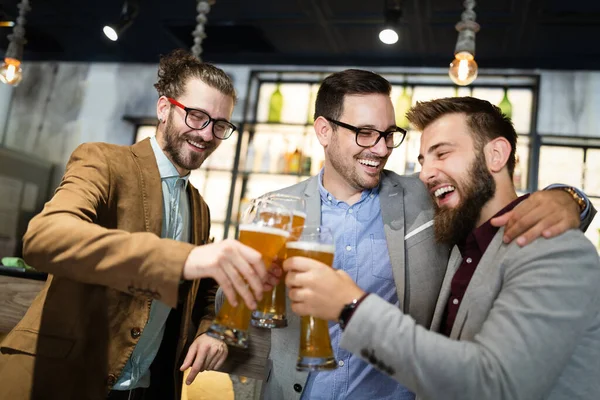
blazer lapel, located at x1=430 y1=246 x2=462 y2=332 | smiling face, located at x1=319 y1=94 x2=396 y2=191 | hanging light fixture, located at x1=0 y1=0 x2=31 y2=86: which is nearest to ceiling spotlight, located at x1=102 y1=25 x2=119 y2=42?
hanging light fixture, located at x1=0 y1=0 x2=31 y2=86

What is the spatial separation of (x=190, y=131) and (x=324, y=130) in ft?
2.15

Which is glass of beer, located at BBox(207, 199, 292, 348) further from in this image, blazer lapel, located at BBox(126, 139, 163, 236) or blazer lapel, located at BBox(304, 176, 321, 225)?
blazer lapel, located at BBox(304, 176, 321, 225)

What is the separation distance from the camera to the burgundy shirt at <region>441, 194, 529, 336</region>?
4.73 feet

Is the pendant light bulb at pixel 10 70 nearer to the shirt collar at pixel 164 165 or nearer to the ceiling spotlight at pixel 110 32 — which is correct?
the ceiling spotlight at pixel 110 32

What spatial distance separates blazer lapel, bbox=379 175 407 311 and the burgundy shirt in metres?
0.25

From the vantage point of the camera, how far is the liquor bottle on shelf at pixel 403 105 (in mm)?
4305

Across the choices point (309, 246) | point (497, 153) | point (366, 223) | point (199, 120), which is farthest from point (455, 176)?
point (199, 120)

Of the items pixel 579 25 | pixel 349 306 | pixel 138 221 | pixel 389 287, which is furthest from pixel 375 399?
pixel 579 25

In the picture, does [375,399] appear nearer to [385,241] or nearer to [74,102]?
[385,241]

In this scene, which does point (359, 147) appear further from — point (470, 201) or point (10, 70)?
point (10, 70)

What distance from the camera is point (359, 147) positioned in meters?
2.06

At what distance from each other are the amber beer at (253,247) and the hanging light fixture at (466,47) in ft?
7.73

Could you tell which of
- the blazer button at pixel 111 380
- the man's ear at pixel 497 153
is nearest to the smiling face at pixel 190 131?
the blazer button at pixel 111 380

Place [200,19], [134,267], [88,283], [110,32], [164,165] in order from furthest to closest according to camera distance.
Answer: [110,32], [200,19], [164,165], [88,283], [134,267]
